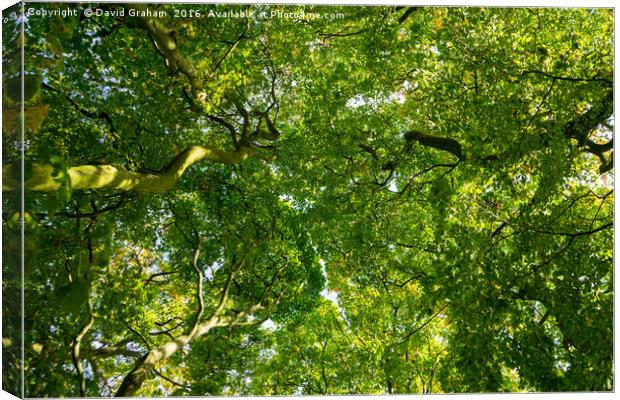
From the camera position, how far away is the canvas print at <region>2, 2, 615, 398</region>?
429 cm

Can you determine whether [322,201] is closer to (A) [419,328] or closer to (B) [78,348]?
(A) [419,328]

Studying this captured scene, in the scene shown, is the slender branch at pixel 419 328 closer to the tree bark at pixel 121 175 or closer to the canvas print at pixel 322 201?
the canvas print at pixel 322 201

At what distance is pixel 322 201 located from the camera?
4984 mm

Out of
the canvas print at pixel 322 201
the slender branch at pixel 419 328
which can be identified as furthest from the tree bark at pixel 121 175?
the slender branch at pixel 419 328

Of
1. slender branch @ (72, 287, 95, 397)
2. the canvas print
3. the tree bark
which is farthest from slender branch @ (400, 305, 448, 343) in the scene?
slender branch @ (72, 287, 95, 397)

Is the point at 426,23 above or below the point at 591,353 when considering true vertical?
above

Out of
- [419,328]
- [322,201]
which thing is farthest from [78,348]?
[419,328]

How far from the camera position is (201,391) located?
4488 mm

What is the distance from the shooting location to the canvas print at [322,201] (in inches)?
169

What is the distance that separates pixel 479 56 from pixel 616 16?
1202 millimetres

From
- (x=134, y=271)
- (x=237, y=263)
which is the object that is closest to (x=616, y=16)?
(x=237, y=263)

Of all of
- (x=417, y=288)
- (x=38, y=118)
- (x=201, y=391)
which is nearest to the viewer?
(x=38, y=118)

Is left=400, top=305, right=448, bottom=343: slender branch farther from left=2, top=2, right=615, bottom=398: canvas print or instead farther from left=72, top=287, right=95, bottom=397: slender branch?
left=72, top=287, right=95, bottom=397: slender branch

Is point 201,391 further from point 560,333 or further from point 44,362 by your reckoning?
point 560,333
